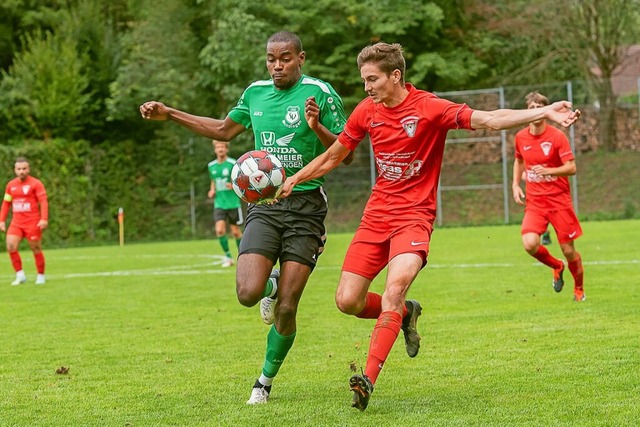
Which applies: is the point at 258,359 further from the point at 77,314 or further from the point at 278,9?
the point at 278,9

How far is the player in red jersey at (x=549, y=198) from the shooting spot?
11.3m

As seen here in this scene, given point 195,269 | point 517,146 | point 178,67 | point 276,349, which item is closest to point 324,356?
point 276,349

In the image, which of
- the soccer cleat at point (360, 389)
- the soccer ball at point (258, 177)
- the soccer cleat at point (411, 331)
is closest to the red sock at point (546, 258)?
the soccer cleat at point (411, 331)

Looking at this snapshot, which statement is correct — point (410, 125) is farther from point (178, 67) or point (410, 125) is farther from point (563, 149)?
point (178, 67)

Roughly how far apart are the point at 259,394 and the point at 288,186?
Result: 4.33ft

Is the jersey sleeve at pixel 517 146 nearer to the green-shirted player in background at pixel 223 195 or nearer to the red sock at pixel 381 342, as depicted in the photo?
the red sock at pixel 381 342

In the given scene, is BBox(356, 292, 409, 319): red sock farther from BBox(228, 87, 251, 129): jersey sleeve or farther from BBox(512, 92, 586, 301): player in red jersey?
BBox(512, 92, 586, 301): player in red jersey

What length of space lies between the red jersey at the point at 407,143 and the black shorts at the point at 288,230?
0.41 metres

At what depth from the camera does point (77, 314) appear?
39.3 ft

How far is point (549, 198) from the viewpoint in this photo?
38.6 feet

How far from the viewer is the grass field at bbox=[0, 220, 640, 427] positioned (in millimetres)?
5984

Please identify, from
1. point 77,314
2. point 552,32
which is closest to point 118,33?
point 552,32

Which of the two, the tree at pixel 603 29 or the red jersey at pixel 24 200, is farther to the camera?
the tree at pixel 603 29

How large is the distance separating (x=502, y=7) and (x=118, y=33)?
14.0 metres
